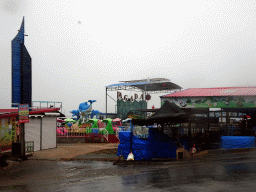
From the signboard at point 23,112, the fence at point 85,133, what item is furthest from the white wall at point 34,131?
the fence at point 85,133

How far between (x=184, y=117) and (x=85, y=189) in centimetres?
830

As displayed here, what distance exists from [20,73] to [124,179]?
1068 centimetres

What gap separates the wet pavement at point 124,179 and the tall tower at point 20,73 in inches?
204

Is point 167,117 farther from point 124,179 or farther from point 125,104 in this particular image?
point 125,104

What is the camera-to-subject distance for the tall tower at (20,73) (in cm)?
1733

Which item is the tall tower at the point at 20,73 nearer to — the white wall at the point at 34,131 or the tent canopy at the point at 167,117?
the white wall at the point at 34,131

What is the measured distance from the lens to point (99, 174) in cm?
1161

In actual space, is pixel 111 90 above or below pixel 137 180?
above

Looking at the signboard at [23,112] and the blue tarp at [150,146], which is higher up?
the signboard at [23,112]

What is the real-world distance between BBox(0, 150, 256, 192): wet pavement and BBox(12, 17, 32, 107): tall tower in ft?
17.0

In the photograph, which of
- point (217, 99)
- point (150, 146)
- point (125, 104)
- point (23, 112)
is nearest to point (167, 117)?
point (150, 146)

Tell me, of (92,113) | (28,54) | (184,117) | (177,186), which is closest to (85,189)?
(177,186)

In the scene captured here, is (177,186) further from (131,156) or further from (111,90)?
(111,90)

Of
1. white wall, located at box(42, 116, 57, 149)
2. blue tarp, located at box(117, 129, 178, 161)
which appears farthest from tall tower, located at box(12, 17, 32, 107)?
blue tarp, located at box(117, 129, 178, 161)
